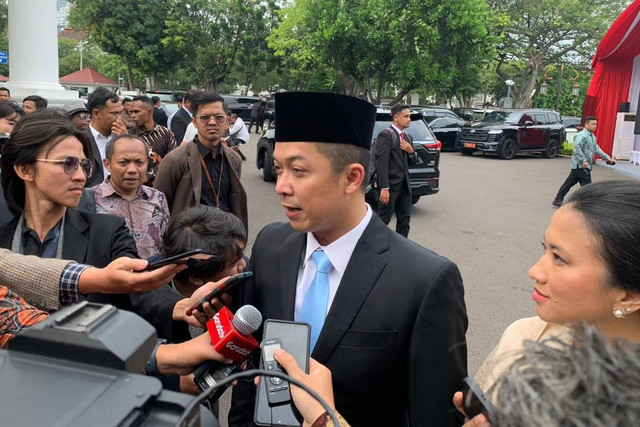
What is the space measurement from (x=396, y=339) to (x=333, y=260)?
336 millimetres

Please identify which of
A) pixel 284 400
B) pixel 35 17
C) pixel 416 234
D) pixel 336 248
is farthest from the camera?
pixel 35 17

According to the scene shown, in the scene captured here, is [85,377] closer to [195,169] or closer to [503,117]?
[195,169]

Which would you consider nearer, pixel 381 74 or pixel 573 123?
pixel 381 74

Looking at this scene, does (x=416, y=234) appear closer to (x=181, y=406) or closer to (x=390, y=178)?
(x=390, y=178)

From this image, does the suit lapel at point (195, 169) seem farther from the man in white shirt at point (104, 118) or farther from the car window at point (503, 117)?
the car window at point (503, 117)

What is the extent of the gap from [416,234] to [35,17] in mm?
9140

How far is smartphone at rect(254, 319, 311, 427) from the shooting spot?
4.15 ft

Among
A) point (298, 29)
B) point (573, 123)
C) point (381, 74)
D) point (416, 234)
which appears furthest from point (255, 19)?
point (416, 234)

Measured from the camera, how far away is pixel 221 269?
90.7 inches

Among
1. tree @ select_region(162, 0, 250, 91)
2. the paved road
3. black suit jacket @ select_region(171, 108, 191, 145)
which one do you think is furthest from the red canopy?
tree @ select_region(162, 0, 250, 91)

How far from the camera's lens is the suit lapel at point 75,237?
2148 mm

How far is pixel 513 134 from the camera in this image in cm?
1888

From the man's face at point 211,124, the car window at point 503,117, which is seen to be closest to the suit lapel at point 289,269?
the man's face at point 211,124

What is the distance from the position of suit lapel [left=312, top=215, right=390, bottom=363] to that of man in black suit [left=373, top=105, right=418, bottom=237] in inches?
191
